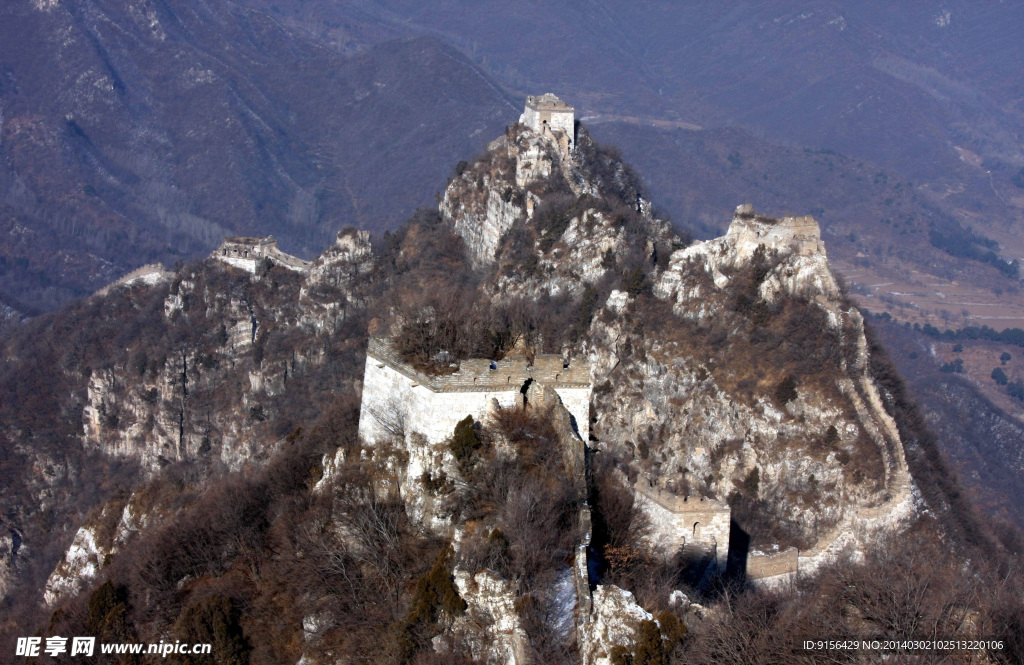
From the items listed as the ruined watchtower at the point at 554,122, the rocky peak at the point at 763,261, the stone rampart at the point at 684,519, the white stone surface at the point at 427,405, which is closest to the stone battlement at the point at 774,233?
the rocky peak at the point at 763,261

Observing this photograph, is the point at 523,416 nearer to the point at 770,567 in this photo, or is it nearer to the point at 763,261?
the point at 770,567

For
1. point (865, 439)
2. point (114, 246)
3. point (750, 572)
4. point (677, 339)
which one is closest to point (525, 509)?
point (750, 572)

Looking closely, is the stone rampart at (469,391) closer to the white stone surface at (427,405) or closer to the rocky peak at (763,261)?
the white stone surface at (427,405)

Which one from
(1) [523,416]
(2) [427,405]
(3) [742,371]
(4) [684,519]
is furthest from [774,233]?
(2) [427,405]

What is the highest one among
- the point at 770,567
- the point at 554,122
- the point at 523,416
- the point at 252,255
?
the point at 554,122

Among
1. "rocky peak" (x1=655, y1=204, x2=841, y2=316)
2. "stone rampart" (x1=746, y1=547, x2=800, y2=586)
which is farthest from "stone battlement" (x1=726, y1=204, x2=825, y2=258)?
"stone rampart" (x1=746, y1=547, x2=800, y2=586)

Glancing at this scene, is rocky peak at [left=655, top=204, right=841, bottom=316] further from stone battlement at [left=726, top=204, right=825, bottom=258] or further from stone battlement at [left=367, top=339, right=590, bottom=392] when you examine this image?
stone battlement at [left=367, top=339, right=590, bottom=392]
